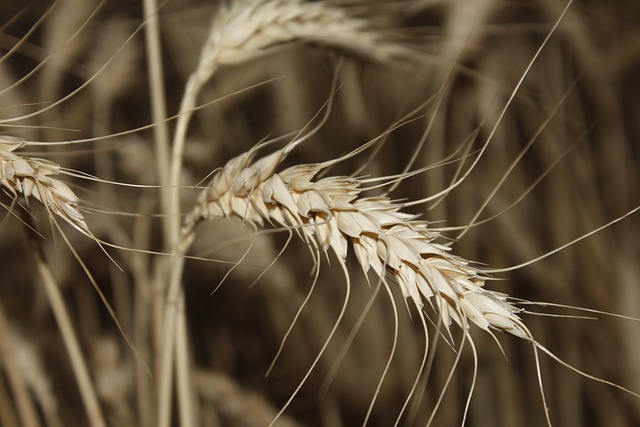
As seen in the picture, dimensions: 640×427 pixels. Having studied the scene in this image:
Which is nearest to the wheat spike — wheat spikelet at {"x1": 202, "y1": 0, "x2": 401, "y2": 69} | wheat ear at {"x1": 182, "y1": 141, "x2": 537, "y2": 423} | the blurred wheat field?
wheat ear at {"x1": 182, "y1": 141, "x2": 537, "y2": 423}

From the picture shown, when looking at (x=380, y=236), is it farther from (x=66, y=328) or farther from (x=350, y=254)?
(x=350, y=254)

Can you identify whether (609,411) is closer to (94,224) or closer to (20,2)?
(94,224)

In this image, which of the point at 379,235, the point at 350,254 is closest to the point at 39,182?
the point at 379,235

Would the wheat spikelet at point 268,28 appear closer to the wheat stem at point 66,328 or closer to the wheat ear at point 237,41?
the wheat ear at point 237,41

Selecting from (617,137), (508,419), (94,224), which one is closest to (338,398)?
(508,419)

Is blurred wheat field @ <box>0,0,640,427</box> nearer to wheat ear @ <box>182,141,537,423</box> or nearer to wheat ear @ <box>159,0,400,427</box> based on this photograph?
wheat ear @ <box>159,0,400,427</box>

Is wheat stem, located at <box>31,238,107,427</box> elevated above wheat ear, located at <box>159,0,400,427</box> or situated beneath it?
situated beneath
